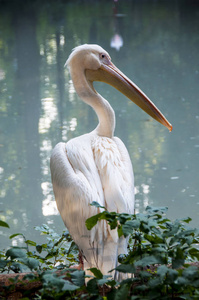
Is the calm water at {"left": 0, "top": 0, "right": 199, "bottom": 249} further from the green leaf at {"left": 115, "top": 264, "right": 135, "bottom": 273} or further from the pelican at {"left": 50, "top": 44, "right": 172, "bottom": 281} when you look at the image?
the green leaf at {"left": 115, "top": 264, "right": 135, "bottom": 273}

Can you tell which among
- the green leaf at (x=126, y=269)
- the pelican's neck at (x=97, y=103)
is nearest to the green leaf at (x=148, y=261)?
the green leaf at (x=126, y=269)

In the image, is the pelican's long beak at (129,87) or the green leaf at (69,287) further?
the pelican's long beak at (129,87)

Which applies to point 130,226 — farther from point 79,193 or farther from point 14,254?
point 79,193

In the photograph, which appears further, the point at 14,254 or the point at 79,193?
the point at 79,193

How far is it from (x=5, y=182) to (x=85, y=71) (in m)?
1.66

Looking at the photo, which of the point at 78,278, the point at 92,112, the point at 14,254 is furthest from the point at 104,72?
the point at 92,112

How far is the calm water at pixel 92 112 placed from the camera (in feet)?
13.0

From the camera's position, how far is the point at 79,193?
2213 mm

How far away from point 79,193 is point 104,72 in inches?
40.4

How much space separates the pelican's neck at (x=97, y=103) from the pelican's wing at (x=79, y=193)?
0.35 metres

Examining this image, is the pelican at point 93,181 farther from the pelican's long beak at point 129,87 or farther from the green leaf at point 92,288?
the green leaf at point 92,288

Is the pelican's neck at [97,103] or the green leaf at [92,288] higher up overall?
the pelican's neck at [97,103]

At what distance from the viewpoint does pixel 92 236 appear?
2141 mm

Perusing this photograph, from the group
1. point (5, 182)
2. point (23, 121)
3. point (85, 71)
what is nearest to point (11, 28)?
point (23, 121)
